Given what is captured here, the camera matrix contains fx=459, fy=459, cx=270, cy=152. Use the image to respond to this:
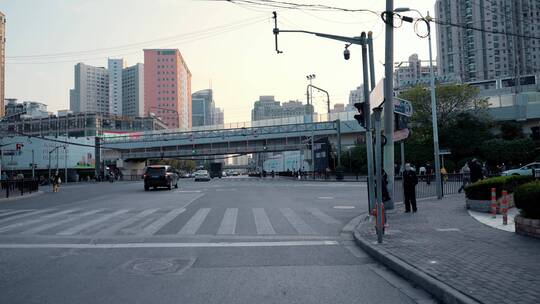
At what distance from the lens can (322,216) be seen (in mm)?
14984

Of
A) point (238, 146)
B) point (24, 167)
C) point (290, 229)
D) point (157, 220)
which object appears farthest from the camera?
point (24, 167)

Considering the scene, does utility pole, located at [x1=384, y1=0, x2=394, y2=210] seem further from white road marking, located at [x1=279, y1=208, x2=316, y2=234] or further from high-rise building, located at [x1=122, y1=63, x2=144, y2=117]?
high-rise building, located at [x1=122, y1=63, x2=144, y2=117]

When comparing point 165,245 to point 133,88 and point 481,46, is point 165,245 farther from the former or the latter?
point 133,88

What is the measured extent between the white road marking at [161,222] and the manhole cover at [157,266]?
3505 millimetres

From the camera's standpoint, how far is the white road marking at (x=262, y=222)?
11684mm

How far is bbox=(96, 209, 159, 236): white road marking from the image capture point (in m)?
11.6

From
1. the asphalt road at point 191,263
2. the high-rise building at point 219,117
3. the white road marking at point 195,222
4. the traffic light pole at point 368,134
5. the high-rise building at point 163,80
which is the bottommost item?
the asphalt road at point 191,263

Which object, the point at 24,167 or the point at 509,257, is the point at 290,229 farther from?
Result: the point at 24,167

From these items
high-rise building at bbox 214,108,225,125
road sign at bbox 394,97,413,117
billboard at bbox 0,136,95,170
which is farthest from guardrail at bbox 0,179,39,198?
high-rise building at bbox 214,108,225,125

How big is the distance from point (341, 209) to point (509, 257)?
32.9 ft

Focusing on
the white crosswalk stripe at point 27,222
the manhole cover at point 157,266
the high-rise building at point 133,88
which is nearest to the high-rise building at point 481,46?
the high-rise building at point 133,88

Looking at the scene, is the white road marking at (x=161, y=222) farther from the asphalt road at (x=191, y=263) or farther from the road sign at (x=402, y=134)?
the road sign at (x=402, y=134)

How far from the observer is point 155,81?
154m

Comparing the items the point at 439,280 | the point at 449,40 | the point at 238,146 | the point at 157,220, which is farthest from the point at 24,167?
the point at 449,40
